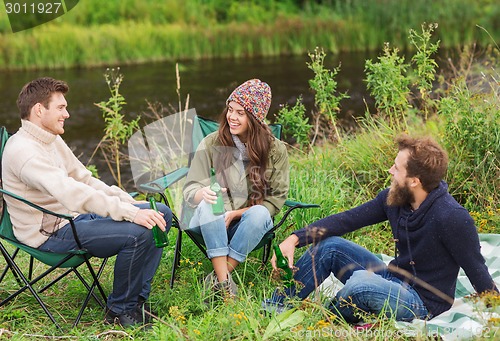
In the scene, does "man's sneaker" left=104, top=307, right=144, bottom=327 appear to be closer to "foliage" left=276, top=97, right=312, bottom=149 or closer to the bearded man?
the bearded man

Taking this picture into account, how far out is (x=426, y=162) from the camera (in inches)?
121

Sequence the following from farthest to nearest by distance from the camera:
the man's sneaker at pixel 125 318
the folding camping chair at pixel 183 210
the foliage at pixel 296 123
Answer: the foliage at pixel 296 123, the folding camping chair at pixel 183 210, the man's sneaker at pixel 125 318

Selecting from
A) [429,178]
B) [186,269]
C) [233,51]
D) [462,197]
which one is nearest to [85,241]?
[186,269]

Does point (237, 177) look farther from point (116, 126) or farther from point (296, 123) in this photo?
point (116, 126)

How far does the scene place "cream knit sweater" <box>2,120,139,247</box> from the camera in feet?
10.6

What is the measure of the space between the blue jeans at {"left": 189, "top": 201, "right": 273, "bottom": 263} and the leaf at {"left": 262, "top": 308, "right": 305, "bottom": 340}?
1.65 feet

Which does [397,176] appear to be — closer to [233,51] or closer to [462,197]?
[462,197]

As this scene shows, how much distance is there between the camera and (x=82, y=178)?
3.68m

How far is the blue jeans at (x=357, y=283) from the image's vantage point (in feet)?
10.2

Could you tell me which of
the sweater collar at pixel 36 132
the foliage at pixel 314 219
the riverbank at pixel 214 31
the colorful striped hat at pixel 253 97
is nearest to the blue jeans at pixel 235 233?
the foliage at pixel 314 219

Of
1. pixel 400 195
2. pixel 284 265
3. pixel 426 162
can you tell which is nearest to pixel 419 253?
pixel 400 195

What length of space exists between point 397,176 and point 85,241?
1.32 m

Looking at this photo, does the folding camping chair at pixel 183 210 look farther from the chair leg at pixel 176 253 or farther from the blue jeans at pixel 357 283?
the blue jeans at pixel 357 283

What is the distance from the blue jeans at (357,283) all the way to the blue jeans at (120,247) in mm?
643
